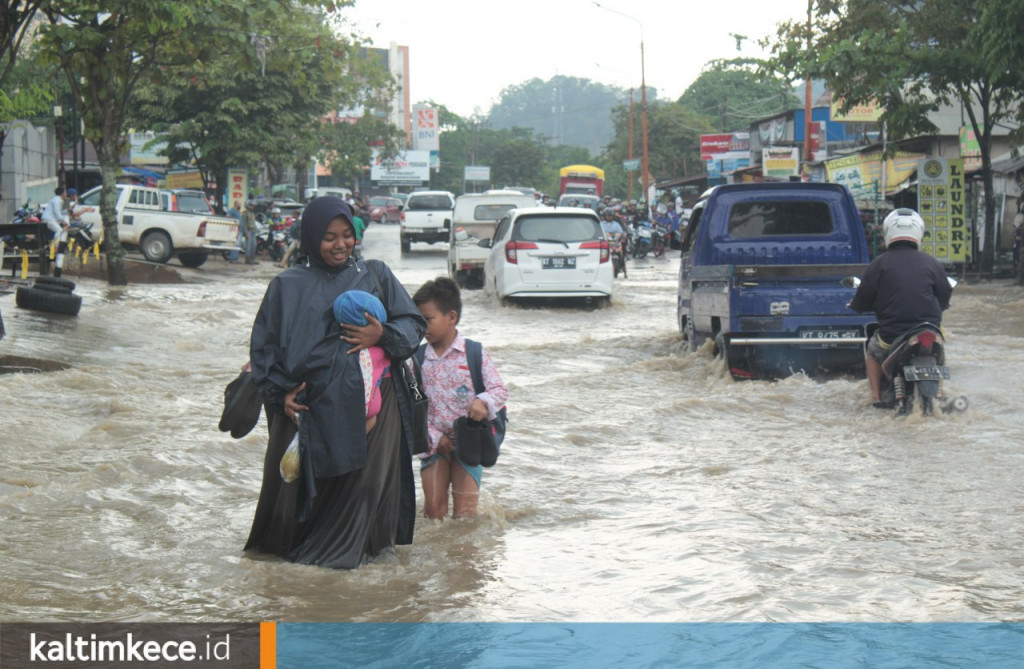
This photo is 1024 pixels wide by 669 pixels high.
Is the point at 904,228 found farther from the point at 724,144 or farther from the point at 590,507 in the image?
the point at 724,144

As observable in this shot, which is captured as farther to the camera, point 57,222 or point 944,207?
point 944,207

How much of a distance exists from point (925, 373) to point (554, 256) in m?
10.4

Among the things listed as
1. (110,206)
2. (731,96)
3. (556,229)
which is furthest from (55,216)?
(731,96)

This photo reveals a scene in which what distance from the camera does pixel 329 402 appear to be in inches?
189

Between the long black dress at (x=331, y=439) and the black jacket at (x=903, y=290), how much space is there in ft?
15.3

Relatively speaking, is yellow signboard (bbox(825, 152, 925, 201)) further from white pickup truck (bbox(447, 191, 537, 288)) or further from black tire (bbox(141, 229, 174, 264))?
black tire (bbox(141, 229, 174, 264))

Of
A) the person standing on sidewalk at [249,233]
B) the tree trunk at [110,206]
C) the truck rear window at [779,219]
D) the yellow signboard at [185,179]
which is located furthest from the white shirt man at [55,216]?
the yellow signboard at [185,179]

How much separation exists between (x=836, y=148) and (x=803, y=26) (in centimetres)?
1821

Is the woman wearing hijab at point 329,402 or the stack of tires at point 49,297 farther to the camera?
the stack of tires at point 49,297

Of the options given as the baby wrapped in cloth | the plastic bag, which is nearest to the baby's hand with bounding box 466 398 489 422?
the baby wrapped in cloth

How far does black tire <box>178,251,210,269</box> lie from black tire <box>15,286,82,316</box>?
1449cm

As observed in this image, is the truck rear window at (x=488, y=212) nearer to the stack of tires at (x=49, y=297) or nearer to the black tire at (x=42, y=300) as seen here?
the stack of tires at (x=49, y=297)

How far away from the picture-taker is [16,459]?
25.8 feet

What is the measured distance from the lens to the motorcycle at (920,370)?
8594 mm
